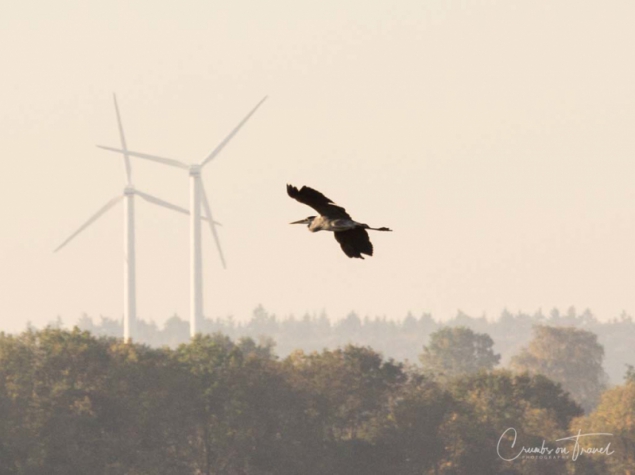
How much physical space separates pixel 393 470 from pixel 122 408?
27.2 meters

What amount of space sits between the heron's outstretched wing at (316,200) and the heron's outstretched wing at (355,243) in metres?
0.74

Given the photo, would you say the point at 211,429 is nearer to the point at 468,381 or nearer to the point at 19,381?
the point at 19,381

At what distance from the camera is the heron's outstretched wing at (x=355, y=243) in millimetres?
35625

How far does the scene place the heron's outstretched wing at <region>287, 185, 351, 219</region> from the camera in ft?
113

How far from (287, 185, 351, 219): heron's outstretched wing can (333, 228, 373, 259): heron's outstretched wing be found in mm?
740

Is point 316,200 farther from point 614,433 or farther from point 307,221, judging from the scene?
point 614,433

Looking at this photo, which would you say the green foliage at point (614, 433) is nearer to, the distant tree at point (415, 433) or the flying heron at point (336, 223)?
the distant tree at point (415, 433)

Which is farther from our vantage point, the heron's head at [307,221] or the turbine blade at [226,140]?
the turbine blade at [226,140]

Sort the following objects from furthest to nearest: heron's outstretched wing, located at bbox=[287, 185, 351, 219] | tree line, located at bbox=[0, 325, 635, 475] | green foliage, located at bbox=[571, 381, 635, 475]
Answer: green foliage, located at bbox=[571, 381, 635, 475] < tree line, located at bbox=[0, 325, 635, 475] < heron's outstretched wing, located at bbox=[287, 185, 351, 219]

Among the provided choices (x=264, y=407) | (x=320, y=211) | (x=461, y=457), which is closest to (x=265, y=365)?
(x=264, y=407)

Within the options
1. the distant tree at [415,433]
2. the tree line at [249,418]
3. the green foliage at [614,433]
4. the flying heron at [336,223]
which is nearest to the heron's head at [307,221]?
the flying heron at [336,223]

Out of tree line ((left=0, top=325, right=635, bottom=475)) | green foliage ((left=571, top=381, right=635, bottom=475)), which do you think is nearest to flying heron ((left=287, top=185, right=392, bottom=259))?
tree line ((left=0, top=325, right=635, bottom=475))

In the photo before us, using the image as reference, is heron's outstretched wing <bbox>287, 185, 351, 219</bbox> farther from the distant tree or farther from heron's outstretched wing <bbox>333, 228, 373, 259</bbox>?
the distant tree

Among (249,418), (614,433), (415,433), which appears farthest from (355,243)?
(614,433)
